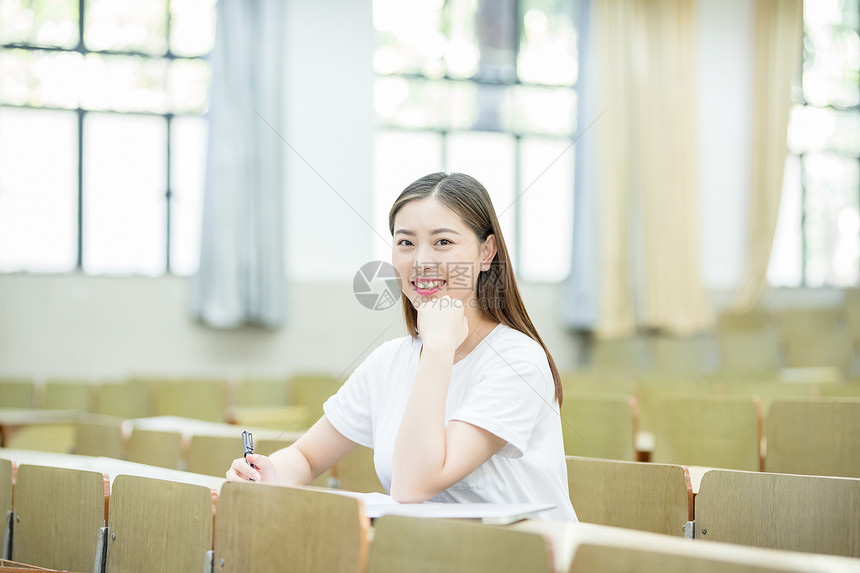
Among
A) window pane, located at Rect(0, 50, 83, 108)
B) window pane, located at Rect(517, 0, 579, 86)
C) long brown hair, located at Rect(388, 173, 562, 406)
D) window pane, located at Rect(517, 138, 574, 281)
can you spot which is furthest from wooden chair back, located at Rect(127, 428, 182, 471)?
window pane, located at Rect(517, 0, 579, 86)

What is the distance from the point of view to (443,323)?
1435 mm

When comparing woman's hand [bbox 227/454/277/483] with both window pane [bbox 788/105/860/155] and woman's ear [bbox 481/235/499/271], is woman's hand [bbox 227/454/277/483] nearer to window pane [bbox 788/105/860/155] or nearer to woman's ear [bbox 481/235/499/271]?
woman's ear [bbox 481/235/499/271]

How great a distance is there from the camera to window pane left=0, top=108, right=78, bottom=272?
555 centimetres

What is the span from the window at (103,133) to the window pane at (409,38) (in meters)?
1.25

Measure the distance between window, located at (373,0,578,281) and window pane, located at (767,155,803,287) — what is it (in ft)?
6.47

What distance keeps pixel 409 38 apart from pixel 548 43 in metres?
1.15

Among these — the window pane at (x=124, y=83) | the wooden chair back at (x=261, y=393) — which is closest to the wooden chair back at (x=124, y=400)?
the wooden chair back at (x=261, y=393)

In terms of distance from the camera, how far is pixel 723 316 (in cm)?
641

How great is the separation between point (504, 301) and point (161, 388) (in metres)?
3.55

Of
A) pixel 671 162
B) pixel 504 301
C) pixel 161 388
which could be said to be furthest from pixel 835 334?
pixel 504 301

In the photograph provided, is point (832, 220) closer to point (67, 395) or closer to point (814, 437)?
point (814, 437)

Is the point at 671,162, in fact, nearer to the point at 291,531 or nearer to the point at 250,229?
the point at 250,229

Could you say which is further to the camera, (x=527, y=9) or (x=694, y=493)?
(x=527, y=9)

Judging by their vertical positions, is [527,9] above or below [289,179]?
above
